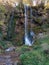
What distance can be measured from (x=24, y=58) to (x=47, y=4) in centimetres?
876

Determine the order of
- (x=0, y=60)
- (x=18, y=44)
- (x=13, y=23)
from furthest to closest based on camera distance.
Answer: (x=13, y=23), (x=18, y=44), (x=0, y=60)

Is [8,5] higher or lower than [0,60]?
higher

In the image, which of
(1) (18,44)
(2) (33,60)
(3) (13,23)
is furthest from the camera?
(3) (13,23)

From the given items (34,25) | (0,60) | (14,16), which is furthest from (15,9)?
(0,60)

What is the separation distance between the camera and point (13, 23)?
61.9 feet

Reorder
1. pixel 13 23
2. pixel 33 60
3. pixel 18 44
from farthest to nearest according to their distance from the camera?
1. pixel 13 23
2. pixel 18 44
3. pixel 33 60

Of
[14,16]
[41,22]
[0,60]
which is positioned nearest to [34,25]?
[41,22]

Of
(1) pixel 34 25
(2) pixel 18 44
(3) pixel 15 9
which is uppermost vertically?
(3) pixel 15 9

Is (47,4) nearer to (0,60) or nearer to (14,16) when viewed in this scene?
(14,16)

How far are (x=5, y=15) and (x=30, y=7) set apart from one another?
2388 millimetres

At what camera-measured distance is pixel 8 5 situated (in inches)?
770

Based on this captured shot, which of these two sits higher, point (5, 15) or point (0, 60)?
point (5, 15)

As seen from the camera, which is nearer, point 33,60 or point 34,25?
point 33,60

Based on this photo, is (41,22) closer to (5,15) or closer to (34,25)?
(34,25)
